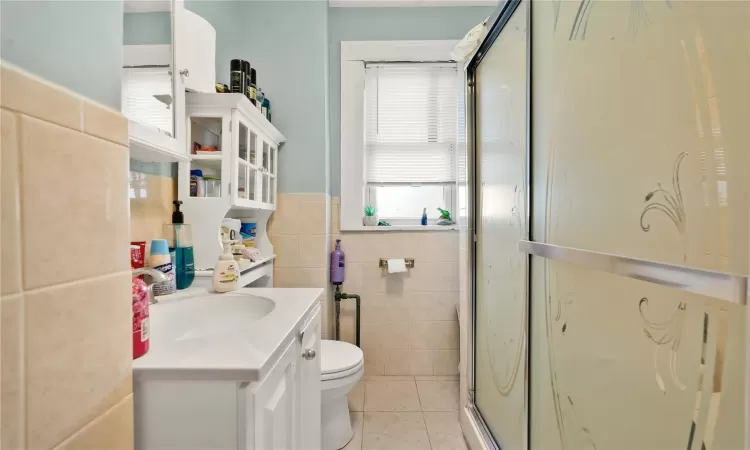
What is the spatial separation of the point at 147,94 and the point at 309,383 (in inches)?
39.0

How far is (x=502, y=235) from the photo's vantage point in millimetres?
1347

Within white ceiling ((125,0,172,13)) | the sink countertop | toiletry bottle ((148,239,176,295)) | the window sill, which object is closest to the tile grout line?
the sink countertop

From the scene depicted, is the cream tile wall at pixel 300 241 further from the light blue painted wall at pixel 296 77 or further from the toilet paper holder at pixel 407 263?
the toilet paper holder at pixel 407 263

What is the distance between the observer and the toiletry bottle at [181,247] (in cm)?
131

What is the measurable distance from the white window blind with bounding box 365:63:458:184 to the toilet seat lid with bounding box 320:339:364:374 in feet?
3.66

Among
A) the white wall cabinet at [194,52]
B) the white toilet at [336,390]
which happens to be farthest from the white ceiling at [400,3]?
the white toilet at [336,390]

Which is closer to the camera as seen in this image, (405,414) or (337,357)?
(337,357)

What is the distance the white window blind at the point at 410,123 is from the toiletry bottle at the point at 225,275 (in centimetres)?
132

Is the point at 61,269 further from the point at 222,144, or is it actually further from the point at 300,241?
the point at 300,241

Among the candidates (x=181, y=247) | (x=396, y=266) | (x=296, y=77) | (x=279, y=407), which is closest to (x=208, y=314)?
(x=181, y=247)

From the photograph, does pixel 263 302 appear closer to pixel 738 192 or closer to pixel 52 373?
pixel 52 373

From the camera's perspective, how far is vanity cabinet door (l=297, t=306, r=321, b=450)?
109 cm

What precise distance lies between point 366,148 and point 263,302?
4.88 ft

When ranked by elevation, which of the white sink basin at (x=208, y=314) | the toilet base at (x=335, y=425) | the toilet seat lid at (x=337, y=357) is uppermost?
the white sink basin at (x=208, y=314)
